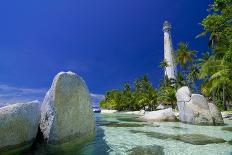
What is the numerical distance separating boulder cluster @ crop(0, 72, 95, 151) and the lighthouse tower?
9522 cm

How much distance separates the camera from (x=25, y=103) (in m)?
10.4

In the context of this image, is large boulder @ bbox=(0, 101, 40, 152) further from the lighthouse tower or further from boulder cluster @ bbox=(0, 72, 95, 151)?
the lighthouse tower

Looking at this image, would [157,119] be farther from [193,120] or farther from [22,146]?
[22,146]

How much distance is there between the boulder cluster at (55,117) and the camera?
9.60m

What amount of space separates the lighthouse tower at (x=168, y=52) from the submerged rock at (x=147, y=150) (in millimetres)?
94238

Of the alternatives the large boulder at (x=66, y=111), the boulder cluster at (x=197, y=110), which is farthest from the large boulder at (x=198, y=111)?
the large boulder at (x=66, y=111)

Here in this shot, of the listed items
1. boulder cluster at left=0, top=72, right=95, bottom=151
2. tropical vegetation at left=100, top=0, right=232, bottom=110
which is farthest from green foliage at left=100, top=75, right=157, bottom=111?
boulder cluster at left=0, top=72, right=95, bottom=151

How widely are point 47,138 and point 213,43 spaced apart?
52.9 m

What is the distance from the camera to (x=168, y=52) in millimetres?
113625

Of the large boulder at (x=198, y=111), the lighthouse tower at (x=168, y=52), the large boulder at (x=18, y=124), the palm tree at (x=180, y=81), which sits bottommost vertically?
the large boulder at (x=18, y=124)

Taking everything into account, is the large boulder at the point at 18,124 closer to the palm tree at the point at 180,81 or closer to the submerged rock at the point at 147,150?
the submerged rock at the point at 147,150

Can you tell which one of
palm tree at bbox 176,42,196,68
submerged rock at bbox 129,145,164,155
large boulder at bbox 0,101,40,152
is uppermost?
palm tree at bbox 176,42,196,68

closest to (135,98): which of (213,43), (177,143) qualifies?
(213,43)

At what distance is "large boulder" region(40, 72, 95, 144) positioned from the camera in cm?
1084
